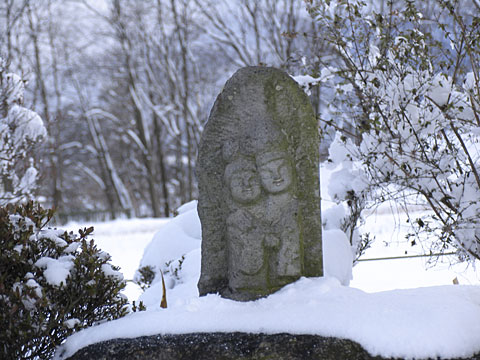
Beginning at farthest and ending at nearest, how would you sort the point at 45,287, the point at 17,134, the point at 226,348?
the point at 17,134
the point at 45,287
the point at 226,348

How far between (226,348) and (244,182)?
126 centimetres

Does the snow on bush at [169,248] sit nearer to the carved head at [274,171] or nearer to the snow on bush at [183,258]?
the snow on bush at [183,258]

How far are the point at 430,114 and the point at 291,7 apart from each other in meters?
9.26

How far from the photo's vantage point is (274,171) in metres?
3.55

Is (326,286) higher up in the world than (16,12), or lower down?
lower down

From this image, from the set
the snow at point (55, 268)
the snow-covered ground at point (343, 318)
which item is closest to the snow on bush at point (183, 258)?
the snow-covered ground at point (343, 318)

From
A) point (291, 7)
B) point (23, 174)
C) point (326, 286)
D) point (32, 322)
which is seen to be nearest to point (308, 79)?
point (326, 286)

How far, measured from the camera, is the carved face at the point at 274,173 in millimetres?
3549

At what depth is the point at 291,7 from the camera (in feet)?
40.2

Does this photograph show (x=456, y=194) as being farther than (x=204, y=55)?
No

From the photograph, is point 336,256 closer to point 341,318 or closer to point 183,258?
point 341,318

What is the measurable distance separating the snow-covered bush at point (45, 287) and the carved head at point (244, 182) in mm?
1129

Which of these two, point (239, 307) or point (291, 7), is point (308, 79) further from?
point (291, 7)

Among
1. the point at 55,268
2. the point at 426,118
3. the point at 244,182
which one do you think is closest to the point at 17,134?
the point at 55,268
